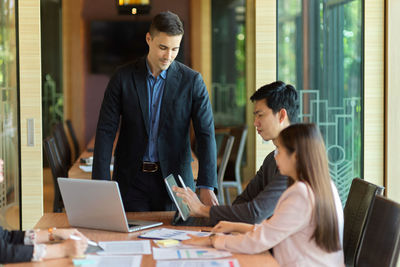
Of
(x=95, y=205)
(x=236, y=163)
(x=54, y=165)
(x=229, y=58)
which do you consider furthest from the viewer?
(x=229, y=58)

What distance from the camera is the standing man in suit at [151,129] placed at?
300 cm

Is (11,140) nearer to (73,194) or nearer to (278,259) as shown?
(73,194)

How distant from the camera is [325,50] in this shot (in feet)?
14.4

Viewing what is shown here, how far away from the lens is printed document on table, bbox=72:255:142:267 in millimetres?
1934

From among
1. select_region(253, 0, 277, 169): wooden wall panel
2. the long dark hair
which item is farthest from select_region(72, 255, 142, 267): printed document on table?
select_region(253, 0, 277, 169): wooden wall panel

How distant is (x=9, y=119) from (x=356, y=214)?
8.48 feet

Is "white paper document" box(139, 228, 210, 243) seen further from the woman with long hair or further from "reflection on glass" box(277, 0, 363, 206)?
"reflection on glass" box(277, 0, 363, 206)

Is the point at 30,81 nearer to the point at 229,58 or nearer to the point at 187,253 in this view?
the point at 187,253

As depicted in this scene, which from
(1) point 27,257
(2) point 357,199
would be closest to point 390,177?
(2) point 357,199

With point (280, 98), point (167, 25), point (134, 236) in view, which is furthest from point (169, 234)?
point (167, 25)

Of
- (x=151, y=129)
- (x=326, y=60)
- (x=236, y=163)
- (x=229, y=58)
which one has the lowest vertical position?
(x=236, y=163)

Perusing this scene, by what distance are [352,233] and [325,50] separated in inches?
81.8

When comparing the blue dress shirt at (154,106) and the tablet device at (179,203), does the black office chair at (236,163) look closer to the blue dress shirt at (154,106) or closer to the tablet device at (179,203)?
the blue dress shirt at (154,106)

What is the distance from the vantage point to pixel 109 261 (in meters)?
1.97
